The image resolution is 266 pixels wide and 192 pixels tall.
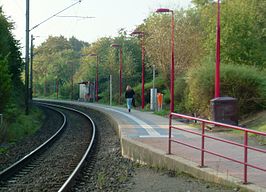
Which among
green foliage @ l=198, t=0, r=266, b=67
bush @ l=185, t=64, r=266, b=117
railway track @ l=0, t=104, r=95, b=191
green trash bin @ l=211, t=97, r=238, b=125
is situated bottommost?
railway track @ l=0, t=104, r=95, b=191

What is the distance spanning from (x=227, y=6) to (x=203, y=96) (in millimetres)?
11677

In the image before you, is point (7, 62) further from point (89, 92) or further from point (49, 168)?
point (89, 92)

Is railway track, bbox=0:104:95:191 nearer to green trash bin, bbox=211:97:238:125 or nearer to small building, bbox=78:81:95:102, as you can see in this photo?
green trash bin, bbox=211:97:238:125

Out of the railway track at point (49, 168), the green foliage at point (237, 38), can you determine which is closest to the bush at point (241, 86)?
the railway track at point (49, 168)

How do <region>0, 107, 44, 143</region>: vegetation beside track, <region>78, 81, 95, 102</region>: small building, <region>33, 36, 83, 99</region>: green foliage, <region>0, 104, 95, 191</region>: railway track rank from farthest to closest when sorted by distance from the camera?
<region>33, 36, 83, 99</region>: green foliage < <region>78, 81, 95, 102</region>: small building < <region>0, 107, 44, 143</region>: vegetation beside track < <region>0, 104, 95, 191</region>: railway track

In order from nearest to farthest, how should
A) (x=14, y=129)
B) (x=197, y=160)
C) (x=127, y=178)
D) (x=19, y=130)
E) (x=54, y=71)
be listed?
1. (x=127, y=178)
2. (x=197, y=160)
3. (x=14, y=129)
4. (x=19, y=130)
5. (x=54, y=71)

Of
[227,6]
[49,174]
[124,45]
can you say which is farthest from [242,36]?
[124,45]

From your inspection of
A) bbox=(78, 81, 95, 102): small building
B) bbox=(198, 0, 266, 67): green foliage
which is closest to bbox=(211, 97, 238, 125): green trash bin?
bbox=(198, 0, 266, 67): green foliage

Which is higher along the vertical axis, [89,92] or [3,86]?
[3,86]

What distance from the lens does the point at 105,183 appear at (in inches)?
492

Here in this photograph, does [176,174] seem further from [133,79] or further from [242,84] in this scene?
[133,79]

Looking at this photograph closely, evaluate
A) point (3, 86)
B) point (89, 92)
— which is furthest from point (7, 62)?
point (89, 92)

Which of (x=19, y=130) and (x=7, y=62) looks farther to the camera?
(x=7, y=62)

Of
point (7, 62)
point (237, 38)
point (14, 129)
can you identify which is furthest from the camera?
point (237, 38)
